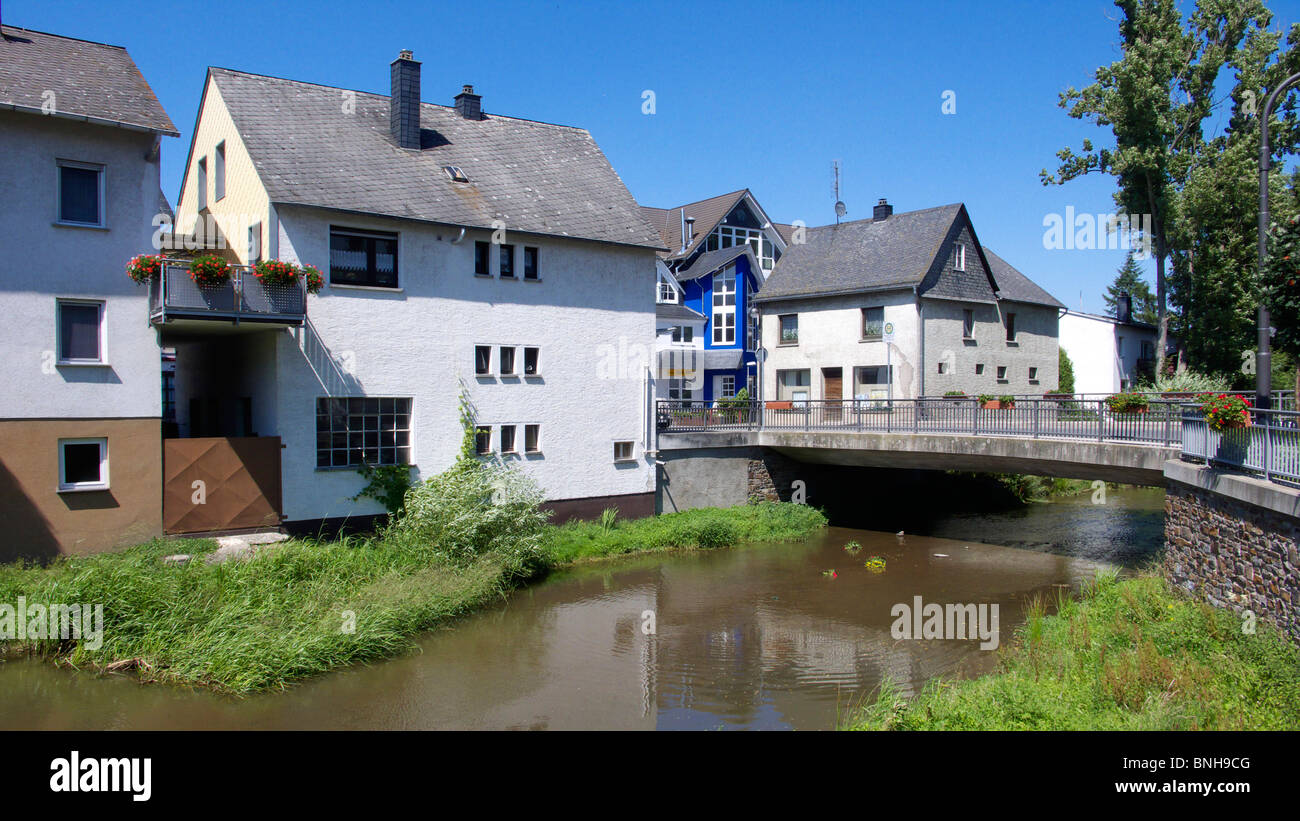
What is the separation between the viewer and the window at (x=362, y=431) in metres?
17.8

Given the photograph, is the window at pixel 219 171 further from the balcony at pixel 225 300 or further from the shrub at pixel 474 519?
the shrub at pixel 474 519

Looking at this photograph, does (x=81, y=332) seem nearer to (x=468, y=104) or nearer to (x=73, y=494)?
(x=73, y=494)

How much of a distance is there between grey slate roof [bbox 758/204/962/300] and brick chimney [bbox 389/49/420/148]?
691 inches

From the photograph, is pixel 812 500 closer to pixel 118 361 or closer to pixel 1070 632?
pixel 1070 632

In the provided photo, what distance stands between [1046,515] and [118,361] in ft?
83.7

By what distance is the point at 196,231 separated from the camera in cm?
2031

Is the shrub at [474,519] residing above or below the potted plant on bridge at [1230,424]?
below

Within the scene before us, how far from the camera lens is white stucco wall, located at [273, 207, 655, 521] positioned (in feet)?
57.7

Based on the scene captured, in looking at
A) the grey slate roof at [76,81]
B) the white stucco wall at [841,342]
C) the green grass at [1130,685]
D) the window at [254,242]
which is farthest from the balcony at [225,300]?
the white stucco wall at [841,342]

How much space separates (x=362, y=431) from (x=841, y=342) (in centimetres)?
2014

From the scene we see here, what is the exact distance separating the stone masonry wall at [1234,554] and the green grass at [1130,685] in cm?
35

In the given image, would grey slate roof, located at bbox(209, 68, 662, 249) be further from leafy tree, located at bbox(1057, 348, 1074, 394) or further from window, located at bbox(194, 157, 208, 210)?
leafy tree, located at bbox(1057, 348, 1074, 394)

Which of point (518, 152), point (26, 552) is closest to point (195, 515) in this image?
point (26, 552)
